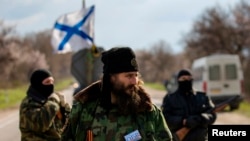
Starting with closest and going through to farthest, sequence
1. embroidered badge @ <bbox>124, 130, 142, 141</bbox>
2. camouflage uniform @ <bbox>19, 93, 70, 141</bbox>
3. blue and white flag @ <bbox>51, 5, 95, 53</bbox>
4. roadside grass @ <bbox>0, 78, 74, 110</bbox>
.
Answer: embroidered badge @ <bbox>124, 130, 142, 141</bbox> < camouflage uniform @ <bbox>19, 93, 70, 141</bbox> < blue and white flag @ <bbox>51, 5, 95, 53</bbox> < roadside grass @ <bbox>0, 78, 74, 110</bbox>

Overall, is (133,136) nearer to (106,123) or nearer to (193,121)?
(106,123)

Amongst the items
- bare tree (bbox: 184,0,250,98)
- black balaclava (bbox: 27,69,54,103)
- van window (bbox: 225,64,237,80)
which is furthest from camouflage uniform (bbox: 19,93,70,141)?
bare tree (bbox: 184,0,250,98)

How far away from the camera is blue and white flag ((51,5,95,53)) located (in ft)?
46.0

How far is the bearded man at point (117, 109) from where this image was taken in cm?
371

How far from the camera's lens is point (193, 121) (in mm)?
Answer: 6637

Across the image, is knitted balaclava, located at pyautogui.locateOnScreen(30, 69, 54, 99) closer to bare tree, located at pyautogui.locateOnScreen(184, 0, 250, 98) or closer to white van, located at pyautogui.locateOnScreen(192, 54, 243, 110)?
white van, located at pyautogui.locateOnScreen(192, 54, 243, 110)

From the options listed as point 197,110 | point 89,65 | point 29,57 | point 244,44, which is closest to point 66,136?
point 197,110

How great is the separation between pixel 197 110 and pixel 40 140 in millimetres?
2012

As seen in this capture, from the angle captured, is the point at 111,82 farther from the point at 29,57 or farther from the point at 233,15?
the point at 29,57

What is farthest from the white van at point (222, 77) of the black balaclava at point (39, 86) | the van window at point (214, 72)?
the black balaclava at point (39, 86)

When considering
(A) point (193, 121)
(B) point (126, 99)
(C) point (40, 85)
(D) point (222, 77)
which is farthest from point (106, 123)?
(D) point (222, 77)

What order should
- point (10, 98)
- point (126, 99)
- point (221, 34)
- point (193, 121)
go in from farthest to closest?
point (221, 34)
point (10, 98)
point (193, 121)
point (126, 99)

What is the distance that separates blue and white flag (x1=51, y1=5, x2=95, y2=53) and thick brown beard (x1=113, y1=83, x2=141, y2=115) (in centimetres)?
1021

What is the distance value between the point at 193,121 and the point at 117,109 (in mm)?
3032
